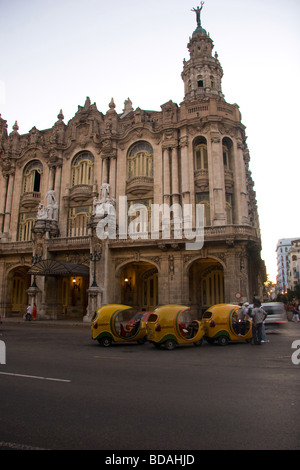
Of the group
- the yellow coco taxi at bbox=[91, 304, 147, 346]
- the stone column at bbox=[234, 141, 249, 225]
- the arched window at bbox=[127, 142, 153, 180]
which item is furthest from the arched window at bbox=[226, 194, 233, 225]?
the yellow coco taxi at bbox=[91, 304, 147, 346]

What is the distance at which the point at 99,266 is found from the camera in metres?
27.1

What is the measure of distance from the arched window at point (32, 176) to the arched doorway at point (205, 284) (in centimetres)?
1891

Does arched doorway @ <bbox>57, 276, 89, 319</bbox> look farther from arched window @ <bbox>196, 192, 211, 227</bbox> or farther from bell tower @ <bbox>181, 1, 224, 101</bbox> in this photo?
bell tower @ <bbox>181, 1, 224, 101</bbox>

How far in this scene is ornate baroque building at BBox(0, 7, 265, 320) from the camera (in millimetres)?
26188

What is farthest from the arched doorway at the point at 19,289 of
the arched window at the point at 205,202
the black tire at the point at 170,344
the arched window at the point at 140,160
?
the black tire at the point at 170,344

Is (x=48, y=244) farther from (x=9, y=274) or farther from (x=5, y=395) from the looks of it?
(x=5, y=395)

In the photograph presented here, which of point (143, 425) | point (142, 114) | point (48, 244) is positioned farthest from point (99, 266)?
point (143, 425)

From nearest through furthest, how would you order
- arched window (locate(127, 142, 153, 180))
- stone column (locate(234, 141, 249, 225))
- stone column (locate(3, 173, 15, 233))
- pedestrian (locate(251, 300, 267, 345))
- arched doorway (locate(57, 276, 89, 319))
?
pedestrian (locate(251, 300, 267, 345))
stone column (locate(234, 141, 249, 225))
arched window (locate(127, 142, 153, 180))
arched doorway (locate(57, 276, 89, 319))
stone column (locate(3, 173, 15, 233))

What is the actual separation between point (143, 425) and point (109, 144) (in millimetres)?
30374

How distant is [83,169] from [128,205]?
659 cm

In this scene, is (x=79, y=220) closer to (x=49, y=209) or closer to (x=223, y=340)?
(x=49, y=209)

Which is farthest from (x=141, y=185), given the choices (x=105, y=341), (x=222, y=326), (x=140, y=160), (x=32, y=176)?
(x=222, y=326)

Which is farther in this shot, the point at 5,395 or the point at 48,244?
the point at 48,244

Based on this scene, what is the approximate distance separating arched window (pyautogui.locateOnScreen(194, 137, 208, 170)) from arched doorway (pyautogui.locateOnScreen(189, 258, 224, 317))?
27.9ft
